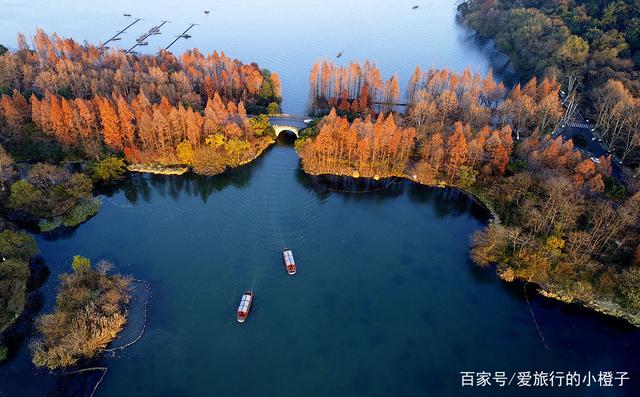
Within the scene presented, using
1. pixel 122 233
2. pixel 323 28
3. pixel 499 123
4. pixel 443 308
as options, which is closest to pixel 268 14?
pixel 323 28

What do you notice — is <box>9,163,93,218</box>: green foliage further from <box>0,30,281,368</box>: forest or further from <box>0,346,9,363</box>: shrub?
<box>0,346,9,363</box>: shrub

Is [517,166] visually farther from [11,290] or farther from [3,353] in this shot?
[3,353]

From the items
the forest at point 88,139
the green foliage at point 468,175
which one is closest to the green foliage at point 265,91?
the forest at point 88,139

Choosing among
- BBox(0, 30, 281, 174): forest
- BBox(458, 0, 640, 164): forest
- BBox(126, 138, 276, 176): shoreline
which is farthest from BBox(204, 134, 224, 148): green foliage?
BBox(458, 0, 640, 164): forest

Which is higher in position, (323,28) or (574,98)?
(323,28)

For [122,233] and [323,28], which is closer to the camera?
[122,233]

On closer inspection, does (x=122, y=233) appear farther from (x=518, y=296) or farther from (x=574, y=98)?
(x=574, y=98)

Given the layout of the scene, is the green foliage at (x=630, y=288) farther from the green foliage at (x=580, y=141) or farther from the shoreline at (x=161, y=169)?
the shoreline at (x=161, y=169)
